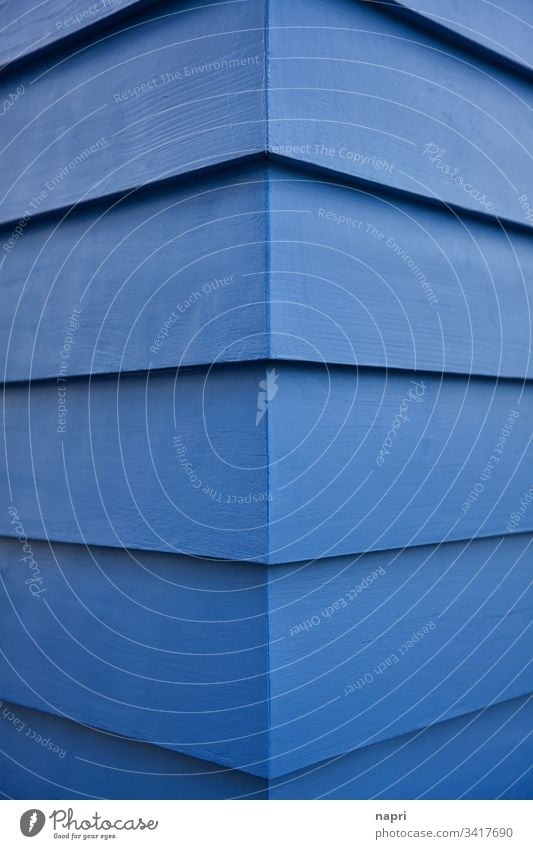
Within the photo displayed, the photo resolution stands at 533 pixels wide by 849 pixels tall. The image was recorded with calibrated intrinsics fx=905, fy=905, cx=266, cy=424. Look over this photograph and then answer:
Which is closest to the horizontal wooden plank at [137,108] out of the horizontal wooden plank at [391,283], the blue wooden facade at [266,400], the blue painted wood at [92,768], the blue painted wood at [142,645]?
the blue wooden facade at [266,400]

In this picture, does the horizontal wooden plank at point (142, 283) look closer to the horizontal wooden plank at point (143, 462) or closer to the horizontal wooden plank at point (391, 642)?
the horizontal wooden plank at point (143, 462)

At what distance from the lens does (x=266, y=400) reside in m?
1.09

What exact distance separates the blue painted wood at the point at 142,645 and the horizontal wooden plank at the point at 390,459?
0.12 metres

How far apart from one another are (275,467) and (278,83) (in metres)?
0.48

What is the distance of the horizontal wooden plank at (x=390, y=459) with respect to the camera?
1116 mm

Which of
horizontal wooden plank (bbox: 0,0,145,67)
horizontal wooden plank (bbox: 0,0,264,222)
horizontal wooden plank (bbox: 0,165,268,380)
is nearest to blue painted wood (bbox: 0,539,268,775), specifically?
horizontal wooden plank (bbox: 0,165,268,380)

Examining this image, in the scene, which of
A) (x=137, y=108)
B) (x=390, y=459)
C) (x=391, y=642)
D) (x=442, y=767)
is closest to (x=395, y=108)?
(x=137, y=108)

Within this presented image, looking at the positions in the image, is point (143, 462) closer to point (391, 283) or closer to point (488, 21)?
point (391, 283)

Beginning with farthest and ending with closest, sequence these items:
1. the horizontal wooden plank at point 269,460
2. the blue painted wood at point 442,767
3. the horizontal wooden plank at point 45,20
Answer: the horizontal wooden plank at point 45,20
the blue painted wood at point 442,767
the horizontal wooden plank at point 269,460

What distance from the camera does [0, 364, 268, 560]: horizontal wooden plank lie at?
111cm

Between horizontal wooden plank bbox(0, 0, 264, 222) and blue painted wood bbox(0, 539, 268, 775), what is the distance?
54cm

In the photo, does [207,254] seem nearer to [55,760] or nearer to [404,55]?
[404,55]

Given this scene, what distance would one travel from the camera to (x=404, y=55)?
133cm

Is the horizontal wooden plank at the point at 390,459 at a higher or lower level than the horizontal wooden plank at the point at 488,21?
lower
